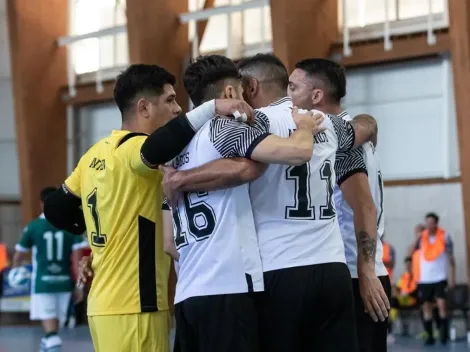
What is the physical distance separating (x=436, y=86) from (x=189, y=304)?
451 inches

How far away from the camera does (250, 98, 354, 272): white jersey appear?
3416mm

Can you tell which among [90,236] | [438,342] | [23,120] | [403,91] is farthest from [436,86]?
[90,236]

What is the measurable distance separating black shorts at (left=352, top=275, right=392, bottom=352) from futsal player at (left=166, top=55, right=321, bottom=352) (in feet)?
3.06

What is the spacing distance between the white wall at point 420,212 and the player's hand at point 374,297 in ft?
33.1

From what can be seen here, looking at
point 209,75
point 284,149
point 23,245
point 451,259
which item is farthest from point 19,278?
point 284,149

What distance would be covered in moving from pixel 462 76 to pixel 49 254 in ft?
19.4

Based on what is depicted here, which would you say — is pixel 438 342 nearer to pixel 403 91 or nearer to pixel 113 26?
pixel 403 91

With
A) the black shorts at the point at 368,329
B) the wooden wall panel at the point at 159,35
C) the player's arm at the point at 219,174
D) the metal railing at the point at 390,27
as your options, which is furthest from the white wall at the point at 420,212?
the player's arm at the point at 219,174

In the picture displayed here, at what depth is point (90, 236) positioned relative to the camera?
13.6 feet

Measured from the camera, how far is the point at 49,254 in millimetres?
11617

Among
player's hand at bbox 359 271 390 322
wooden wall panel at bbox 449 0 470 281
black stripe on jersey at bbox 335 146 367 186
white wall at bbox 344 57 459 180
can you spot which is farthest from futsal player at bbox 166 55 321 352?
white wall at bbox 344 57 459 180

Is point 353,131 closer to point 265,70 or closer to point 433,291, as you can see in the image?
point 265,70

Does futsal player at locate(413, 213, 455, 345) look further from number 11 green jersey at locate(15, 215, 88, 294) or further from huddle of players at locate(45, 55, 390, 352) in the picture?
huddle of players at locate(45, 55, 390, 352)

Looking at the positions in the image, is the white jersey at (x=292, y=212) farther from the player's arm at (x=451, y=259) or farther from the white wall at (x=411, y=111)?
the white wall at (x=411, y=111)
